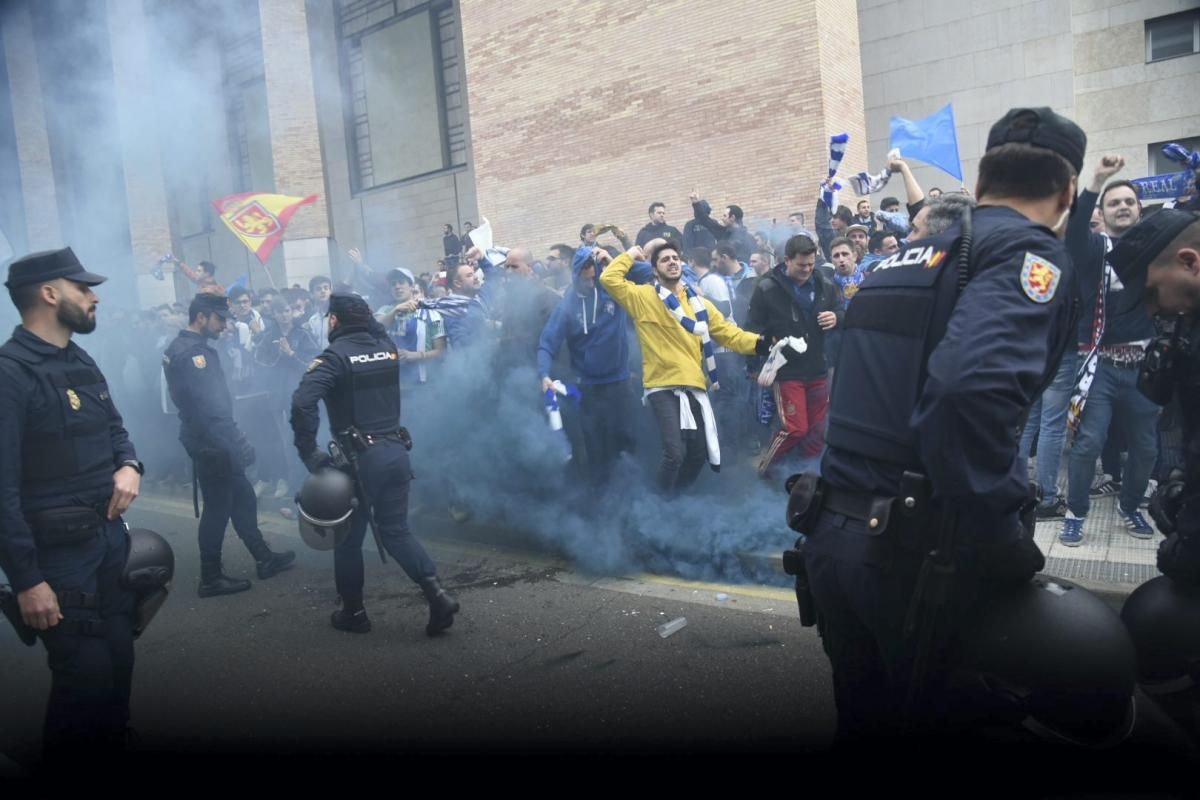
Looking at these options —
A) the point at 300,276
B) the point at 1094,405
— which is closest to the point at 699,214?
the point at 1094,405

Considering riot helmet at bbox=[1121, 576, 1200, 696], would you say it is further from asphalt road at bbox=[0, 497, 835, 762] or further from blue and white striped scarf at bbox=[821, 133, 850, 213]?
blue and white striped scarf at bbox=[821, 133, 850, 213]

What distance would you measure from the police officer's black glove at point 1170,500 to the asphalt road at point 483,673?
1.34 meters

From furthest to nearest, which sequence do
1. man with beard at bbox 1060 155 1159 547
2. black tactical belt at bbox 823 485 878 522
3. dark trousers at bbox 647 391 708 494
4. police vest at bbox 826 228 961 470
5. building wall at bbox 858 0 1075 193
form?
1. building wall at bbox 858 0 1075 193
2. dark trousers at bbox 647 391 708 494
3. man with beard at bbox 1060 155 1159 547
4. black tactical belt at bbox 823 485 878 522
5. police vest at bbox 826 228 961 470

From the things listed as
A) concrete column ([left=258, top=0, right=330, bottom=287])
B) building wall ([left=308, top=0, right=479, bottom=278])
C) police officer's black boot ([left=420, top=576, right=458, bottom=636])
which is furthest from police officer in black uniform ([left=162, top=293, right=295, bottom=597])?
building wall ([left=308, top=0, right=479, bottom=278])

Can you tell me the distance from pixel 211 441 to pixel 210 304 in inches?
35.8

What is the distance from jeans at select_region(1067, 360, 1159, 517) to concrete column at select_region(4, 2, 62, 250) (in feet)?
53.2

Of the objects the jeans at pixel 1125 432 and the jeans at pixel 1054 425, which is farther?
the jeans at pixel 1054 425

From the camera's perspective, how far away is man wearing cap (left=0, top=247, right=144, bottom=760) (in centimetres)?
272

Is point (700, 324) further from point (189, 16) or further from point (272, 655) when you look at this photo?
point (189, 16)

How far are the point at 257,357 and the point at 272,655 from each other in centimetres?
479

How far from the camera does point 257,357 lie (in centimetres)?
848

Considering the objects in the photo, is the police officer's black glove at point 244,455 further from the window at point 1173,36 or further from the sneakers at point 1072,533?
the window at point 1173,36

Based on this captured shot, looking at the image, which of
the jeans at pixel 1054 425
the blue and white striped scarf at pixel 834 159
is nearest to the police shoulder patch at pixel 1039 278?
the jeans at pixel 1054 425

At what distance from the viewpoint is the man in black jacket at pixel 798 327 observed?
5.63 m
